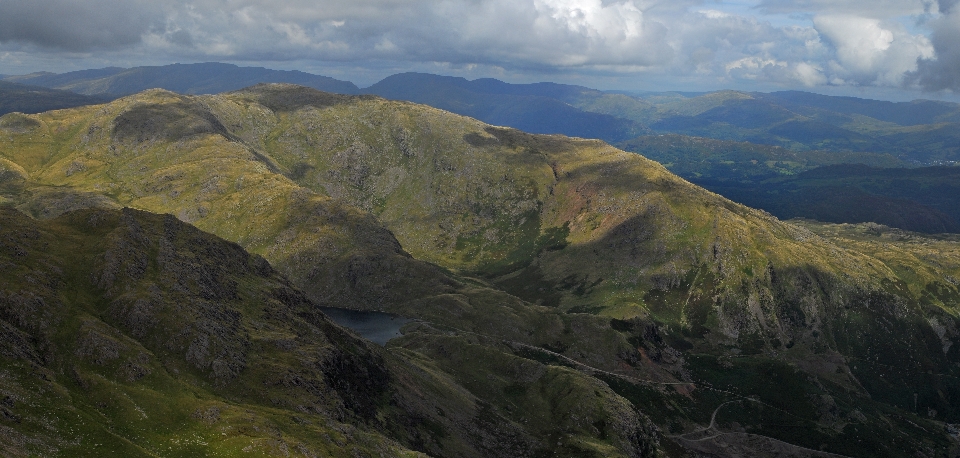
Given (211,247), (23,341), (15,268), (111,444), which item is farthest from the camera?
(211,247)

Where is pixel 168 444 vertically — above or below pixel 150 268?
below

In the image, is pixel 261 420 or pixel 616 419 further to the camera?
pixel 616 419

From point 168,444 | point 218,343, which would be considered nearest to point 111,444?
point 168,444

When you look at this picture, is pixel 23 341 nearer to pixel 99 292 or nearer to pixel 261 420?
pixel 99 292

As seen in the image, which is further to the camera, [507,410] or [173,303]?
[507,410]

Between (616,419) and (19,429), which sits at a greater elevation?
(19,429)

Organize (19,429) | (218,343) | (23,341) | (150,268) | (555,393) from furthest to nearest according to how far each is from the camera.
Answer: (555,393) < (150,268) < (218,343) < (23,341) < (19,429)

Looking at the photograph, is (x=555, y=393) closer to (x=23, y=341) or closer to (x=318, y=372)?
(x=318, y=372)

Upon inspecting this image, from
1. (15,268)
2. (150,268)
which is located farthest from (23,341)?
(150,268)

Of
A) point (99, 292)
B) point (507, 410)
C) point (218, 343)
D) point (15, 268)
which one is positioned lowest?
point (507, 410)
